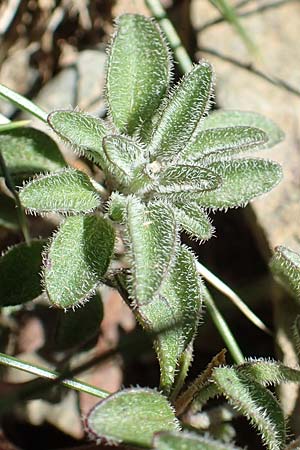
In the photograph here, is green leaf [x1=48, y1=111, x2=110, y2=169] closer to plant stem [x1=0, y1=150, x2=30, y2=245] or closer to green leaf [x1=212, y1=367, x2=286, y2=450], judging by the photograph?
plant stem [x1=0, y1=150, x2=30, y2=245]

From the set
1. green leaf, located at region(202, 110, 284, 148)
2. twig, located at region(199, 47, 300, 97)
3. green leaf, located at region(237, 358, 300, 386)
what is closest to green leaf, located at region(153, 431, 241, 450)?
green leaf, located at region(237, 358, 300, 386)

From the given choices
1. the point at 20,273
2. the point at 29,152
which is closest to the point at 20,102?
the point at 29,152

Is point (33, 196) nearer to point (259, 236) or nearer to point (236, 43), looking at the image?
point (259, 236)

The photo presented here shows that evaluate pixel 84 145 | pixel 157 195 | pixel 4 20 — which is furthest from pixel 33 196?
pixel 4 20

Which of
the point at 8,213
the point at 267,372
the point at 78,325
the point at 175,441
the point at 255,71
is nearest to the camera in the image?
the point at 175,441

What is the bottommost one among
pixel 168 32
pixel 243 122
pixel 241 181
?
pixel 241 181

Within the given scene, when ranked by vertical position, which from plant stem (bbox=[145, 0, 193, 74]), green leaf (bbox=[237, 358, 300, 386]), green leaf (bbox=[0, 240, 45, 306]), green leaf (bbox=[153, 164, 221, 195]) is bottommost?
green leaf (bbox=[237, 358, 300, 386])

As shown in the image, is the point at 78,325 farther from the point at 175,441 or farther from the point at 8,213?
the point at 175,441
